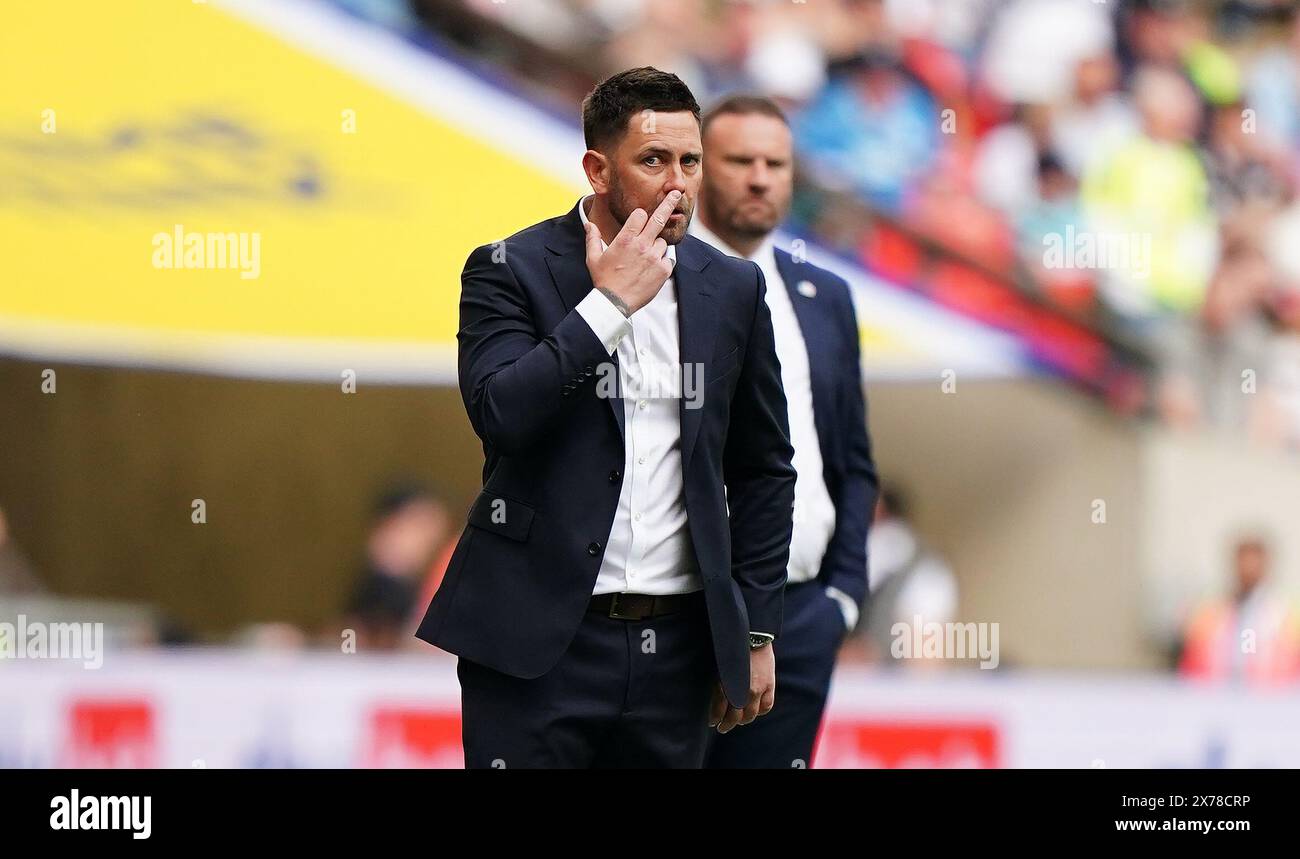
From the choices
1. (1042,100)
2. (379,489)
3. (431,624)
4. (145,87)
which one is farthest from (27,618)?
(1042,100)

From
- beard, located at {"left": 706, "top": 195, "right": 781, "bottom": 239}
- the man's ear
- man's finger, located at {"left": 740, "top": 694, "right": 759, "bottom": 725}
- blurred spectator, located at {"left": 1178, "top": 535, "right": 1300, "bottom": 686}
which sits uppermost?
beard, located at {"left": 706, "top": 195, "right": 781, "bottom": 239}

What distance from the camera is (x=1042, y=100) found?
6.49 metres

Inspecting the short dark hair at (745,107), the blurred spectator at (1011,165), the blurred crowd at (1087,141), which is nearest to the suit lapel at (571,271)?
the short dark hair at (745,107)

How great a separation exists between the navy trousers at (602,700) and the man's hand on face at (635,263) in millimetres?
584

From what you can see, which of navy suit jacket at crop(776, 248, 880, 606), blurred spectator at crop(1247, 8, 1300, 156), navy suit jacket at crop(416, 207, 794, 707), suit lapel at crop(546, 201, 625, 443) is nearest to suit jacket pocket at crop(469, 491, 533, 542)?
navy suit jacket at crop(416, 207, 794, 707)

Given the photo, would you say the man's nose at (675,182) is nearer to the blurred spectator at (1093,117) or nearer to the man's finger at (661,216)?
the man's finger at (661,216)

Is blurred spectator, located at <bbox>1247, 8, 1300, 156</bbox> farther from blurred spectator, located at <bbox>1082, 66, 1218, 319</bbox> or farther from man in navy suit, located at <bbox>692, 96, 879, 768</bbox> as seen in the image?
man in navy suit, located at <bbox>692, 96, 879, 768</bbox>

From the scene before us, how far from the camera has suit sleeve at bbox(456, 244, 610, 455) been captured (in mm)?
2750

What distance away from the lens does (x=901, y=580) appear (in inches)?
248

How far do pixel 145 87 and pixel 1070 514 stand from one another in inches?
150

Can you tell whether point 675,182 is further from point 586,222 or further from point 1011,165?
point 1011,165

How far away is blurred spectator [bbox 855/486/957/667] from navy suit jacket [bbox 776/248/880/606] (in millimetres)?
2119

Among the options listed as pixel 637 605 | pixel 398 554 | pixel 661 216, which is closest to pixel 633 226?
pixel 661 216
